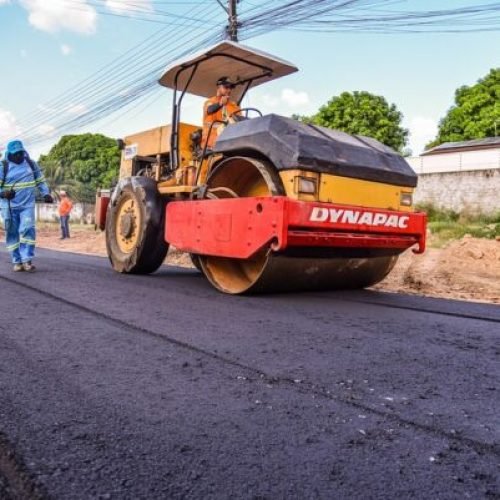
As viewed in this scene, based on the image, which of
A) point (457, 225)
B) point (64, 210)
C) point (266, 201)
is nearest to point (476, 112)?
point (457, 225)

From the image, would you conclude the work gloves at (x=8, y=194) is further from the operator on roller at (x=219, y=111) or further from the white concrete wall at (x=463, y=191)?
the white concrete wall at (x=463, y=191)

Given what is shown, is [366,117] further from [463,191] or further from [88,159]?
[88,159]

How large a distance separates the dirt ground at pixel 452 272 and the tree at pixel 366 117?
90.2 feet

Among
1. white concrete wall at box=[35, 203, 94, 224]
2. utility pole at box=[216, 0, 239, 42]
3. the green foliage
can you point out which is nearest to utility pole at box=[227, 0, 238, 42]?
utility pole at box=[216, 0, 239, 42]

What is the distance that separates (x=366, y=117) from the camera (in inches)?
1444

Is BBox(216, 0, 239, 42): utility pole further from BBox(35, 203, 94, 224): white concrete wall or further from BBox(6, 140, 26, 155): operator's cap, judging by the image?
BBox(35, 203, 94, 224): white concrete wall

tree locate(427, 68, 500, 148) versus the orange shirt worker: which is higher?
tree locate(427, 68, 500, 148)

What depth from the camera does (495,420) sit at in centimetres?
182

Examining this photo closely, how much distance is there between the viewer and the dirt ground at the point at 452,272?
600cm

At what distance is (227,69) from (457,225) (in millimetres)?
9265

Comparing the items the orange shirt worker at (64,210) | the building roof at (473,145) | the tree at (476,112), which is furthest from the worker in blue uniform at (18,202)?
the tree at (476,112)

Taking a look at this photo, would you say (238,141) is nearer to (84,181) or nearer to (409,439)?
(409,439)

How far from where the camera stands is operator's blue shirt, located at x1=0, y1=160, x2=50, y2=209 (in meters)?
6.59

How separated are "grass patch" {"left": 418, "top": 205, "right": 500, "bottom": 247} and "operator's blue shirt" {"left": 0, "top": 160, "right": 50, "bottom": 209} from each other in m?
7.95
